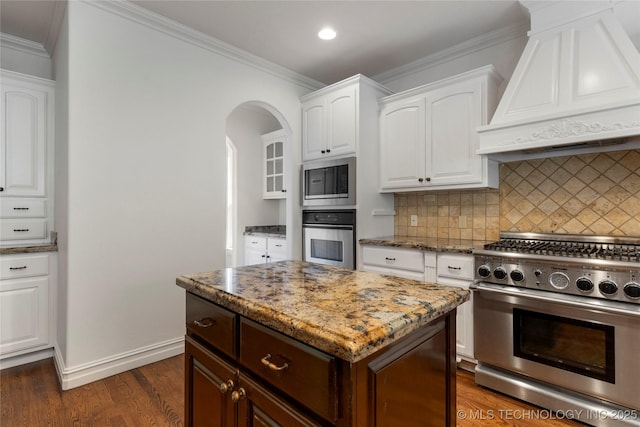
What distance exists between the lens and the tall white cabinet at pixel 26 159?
254 cm

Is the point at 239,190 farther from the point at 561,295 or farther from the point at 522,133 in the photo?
the point at 561,295

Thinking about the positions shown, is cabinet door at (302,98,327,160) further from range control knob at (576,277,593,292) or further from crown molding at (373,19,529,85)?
range control knob at (576,277,593,292)

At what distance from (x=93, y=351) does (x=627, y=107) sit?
12.0 ft

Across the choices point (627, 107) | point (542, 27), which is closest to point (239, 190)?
point (542, 27)

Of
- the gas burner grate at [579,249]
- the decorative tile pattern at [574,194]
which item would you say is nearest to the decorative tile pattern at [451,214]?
the decorative tile pattern at [574,194]

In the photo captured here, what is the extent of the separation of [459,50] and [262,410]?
3197mm

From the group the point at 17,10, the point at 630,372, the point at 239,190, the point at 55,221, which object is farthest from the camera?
the point at 239,190

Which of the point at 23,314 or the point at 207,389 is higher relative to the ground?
the point at 207,389

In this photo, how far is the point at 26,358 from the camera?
2545 millimetres

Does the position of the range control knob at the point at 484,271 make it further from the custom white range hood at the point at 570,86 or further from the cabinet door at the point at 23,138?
the cabinet door at the point at 23,138

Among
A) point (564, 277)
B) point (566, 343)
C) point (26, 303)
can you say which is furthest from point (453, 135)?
point (26, 303)

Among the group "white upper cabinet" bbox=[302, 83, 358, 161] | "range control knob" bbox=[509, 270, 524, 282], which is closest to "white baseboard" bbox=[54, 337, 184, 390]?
"white upper cabinet" bbox=[302, 83, 358, 161]

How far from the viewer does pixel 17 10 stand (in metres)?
2.38

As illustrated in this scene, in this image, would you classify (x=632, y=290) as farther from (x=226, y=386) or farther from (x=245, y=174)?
(x=245, y=174)
